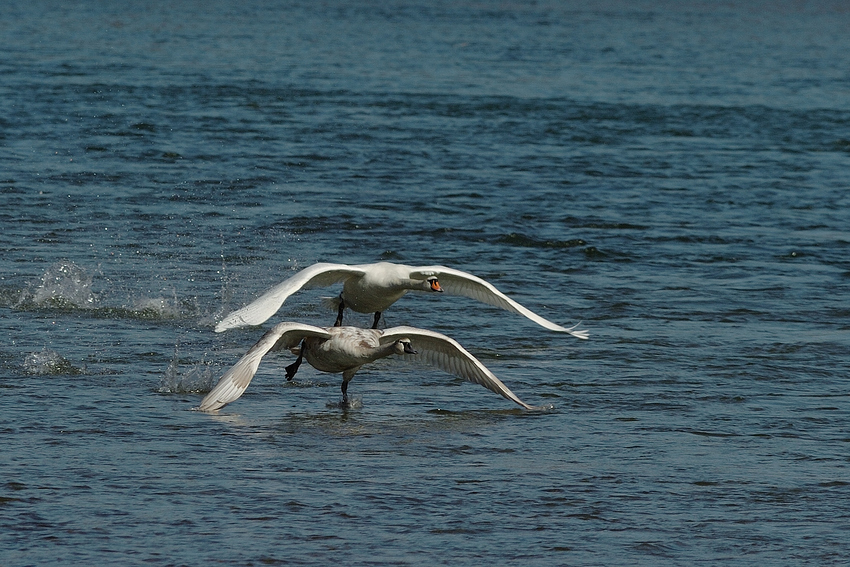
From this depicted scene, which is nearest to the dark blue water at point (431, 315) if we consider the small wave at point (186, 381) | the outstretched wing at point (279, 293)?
the small wave at point (186, 381)

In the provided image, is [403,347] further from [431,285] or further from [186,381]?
[186,381]

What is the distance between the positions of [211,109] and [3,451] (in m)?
20.5

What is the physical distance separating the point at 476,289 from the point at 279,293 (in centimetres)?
220

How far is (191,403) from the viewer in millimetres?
10312

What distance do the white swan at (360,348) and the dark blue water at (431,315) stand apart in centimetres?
23

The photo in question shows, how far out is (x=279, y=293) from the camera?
10828 millimetres

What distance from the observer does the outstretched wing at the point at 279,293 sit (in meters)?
10.3

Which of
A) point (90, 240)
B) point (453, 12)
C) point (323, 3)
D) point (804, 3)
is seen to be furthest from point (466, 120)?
point (804, 3)

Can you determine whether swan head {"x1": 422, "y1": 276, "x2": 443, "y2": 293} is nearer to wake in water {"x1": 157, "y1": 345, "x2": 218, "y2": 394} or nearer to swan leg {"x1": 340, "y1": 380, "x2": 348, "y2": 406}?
swan leg {"x1": 340, "y1": 380, "x2": 348, "y2": 406}

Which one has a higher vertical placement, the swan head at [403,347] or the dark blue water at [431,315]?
the swan head at [403,347]

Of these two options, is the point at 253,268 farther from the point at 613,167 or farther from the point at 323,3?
the point at 323,3

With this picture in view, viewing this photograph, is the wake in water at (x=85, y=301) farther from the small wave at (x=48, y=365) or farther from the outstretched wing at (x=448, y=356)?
the outstretched wing at (x=448, y=356)

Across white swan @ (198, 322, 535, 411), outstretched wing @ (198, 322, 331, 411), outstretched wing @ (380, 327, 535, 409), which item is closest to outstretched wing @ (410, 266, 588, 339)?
outstretched wing @ (380, 327, 535, 409)

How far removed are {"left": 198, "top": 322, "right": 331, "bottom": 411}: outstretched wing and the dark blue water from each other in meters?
0.17
